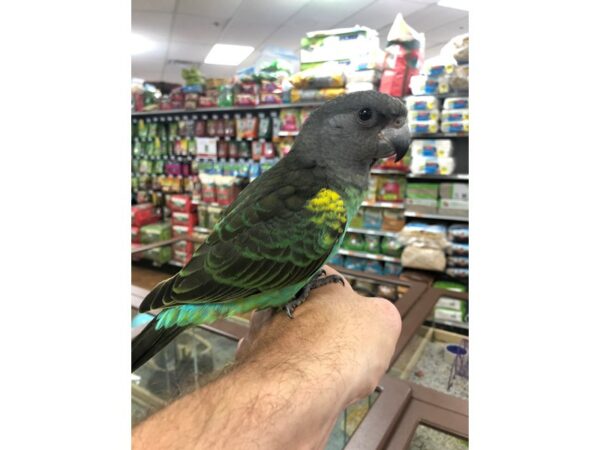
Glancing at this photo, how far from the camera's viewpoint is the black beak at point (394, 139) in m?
1.01

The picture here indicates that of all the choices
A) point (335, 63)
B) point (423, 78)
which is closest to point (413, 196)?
point (423, 78)

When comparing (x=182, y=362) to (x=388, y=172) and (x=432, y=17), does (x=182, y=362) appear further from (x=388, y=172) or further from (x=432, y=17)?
(x=432, y=17)

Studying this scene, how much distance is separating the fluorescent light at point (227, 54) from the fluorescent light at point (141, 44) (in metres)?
0.94

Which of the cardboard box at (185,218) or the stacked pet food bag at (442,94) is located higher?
the stacked pet food bag at (442,94)

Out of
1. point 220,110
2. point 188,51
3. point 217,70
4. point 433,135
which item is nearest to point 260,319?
point 433,135

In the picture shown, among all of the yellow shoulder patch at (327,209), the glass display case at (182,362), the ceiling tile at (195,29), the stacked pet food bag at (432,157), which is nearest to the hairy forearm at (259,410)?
the yellow shoulder patch at (327,209)

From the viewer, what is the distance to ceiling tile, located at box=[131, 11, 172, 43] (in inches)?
184

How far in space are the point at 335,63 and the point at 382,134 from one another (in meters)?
2.35

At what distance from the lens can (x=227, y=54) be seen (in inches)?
258

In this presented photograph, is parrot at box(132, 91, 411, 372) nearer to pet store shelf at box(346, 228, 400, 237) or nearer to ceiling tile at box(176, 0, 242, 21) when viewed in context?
pet store shelf at box(346, 228, 400, 237)

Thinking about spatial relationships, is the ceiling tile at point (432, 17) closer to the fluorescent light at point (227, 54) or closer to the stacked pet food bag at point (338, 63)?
the stacked pet food bag at point (338, 63)

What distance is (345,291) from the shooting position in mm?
1062

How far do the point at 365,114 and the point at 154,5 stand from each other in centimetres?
436

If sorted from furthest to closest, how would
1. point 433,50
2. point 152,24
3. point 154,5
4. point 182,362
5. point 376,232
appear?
point 433,50 → point 152,24 → point 154,5 → point 376,232 → point 182,362
